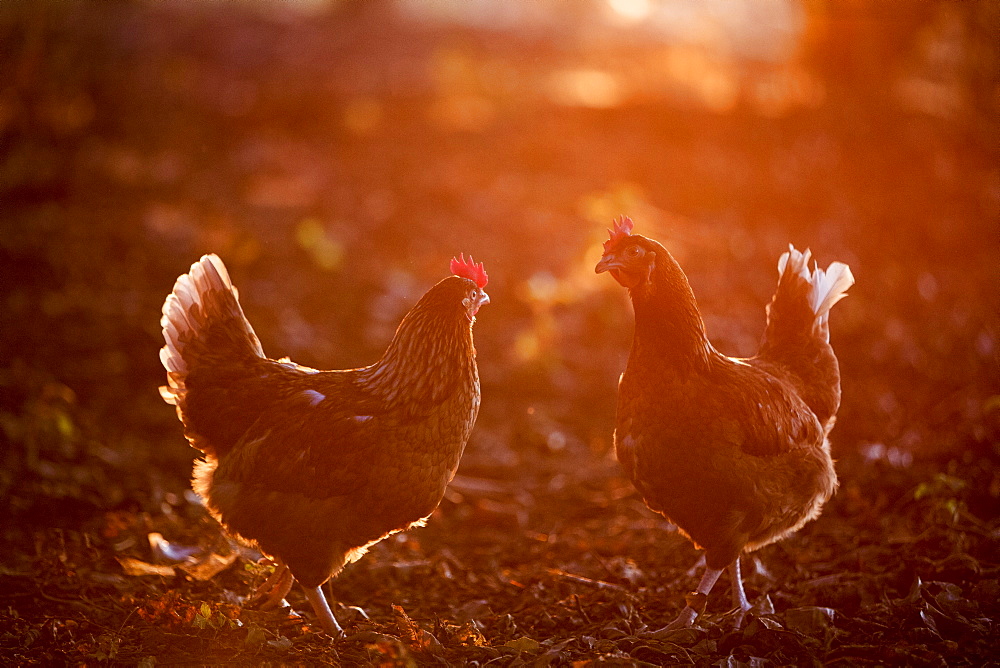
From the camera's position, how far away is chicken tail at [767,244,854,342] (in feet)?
14.7

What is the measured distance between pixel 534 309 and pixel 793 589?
419 cm

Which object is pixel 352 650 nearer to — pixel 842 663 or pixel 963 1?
pixel 842 663

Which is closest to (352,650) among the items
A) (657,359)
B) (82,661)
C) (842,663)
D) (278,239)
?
(82,661)

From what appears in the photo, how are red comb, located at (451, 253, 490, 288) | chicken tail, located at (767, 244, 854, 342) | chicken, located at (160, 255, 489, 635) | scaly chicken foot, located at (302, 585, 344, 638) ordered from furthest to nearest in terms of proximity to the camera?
chicken tail, located at (767, 244, 854, 342) < red comb, located at (451, 253, 490, 288) < scaly chicken foot, located at (302, 585, 344, 638) < chicken, located at (160, 255, 489, 635)

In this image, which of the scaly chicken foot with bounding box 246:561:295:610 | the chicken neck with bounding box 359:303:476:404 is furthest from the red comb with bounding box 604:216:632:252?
the scaly chicken foot with bounding box 246:561:295:610

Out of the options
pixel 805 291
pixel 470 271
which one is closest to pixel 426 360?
pixel 470 271

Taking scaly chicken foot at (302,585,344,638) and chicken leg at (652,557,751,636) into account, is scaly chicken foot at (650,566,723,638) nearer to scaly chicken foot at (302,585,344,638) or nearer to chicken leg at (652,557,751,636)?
chicken leg at (652,557,751,636)

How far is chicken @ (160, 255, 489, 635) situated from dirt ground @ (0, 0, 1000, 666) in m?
0.42

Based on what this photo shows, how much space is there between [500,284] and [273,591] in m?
4.87

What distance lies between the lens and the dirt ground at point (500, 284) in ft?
13.0

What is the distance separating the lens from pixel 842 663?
11.3 ft

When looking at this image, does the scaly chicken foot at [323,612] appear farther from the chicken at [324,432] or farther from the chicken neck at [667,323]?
the chicken neck at [667,323]

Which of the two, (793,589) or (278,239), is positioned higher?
(278,239)

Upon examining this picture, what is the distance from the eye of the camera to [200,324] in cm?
411
